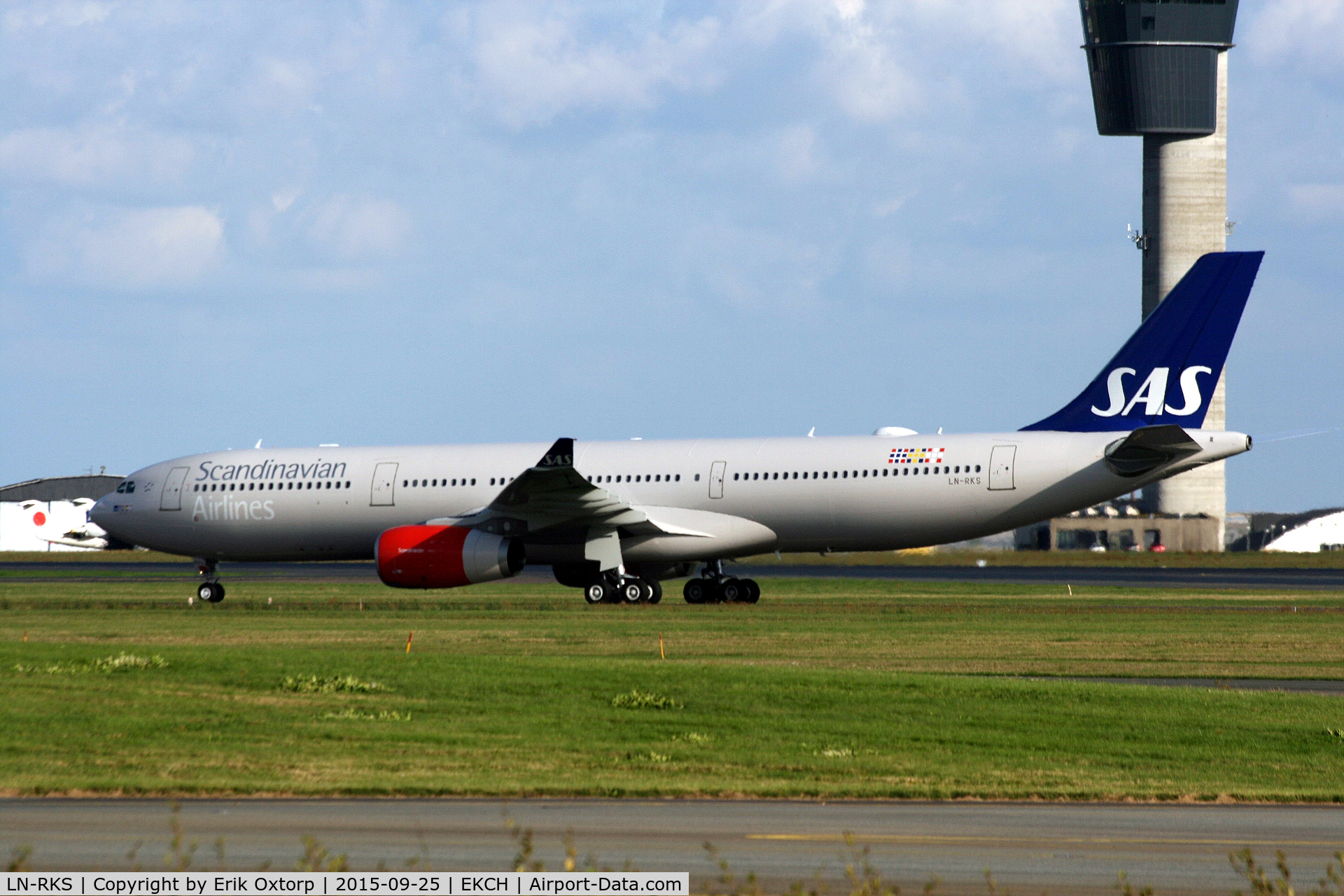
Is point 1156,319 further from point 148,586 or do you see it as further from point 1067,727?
point 148,586

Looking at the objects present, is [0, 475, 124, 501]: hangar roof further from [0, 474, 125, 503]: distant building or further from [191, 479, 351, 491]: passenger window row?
[191, 479, 351, 491]: passenger window row

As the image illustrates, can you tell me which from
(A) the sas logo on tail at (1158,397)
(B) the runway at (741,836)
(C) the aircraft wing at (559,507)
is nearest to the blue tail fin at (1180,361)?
(A) the sas logo on tail at (1158,397)

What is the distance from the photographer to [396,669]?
20.4 m

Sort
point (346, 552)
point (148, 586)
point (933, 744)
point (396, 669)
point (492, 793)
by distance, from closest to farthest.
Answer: point (492, 793)
point (933, 744)
point (396, 669)
point (346, 552)
point (148, 586)

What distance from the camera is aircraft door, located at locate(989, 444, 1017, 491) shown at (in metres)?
37.1

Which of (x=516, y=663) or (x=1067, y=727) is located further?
(x=516, y=663)

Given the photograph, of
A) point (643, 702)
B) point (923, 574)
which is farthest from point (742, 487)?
point (923, 574)

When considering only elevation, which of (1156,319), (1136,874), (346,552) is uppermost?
(1156,319)

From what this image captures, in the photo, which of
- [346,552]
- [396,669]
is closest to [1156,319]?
[346,552]

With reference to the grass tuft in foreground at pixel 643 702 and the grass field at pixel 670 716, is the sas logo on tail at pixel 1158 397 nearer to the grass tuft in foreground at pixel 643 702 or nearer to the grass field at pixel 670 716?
the grass field at pixel 670 716

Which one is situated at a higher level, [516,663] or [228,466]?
[228,466]

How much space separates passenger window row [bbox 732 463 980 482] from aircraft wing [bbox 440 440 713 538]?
1761 millimetres

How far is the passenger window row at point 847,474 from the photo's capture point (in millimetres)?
37625

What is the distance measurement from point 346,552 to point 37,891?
114 ft
